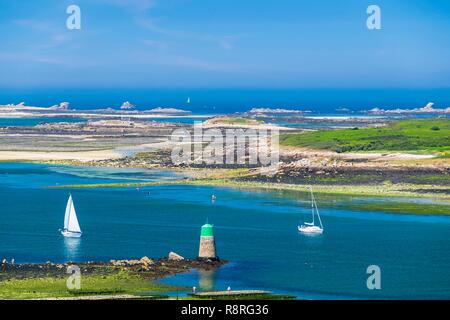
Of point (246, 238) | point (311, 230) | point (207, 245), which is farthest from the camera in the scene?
point (311, 230)

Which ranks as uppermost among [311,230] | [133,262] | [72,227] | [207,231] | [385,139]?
[385,139]

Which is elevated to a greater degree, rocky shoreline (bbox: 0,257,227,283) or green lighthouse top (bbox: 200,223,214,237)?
green lighthouse top (bbox: 200,223,214,237)

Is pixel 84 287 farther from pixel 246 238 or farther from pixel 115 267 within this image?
pixel 246 238

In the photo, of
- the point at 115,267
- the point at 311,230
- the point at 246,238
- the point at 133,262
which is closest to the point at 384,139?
the point at 311,230

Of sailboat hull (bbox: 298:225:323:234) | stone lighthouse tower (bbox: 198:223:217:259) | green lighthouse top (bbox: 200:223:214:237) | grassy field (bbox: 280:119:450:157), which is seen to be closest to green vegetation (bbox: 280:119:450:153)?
grassy field (bbox: 280:119:450:157)

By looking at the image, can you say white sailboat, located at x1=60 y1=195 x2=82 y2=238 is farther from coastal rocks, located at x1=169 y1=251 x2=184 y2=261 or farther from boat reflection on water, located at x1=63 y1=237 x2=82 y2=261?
coastal rocks, located at x1=169 y1=251 x2=184 y2=261

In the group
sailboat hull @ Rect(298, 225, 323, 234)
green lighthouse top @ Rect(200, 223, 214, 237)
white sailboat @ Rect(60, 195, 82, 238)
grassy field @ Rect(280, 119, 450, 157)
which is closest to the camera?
green lighthouse top @ Rect(200, 223, 214, 237)
